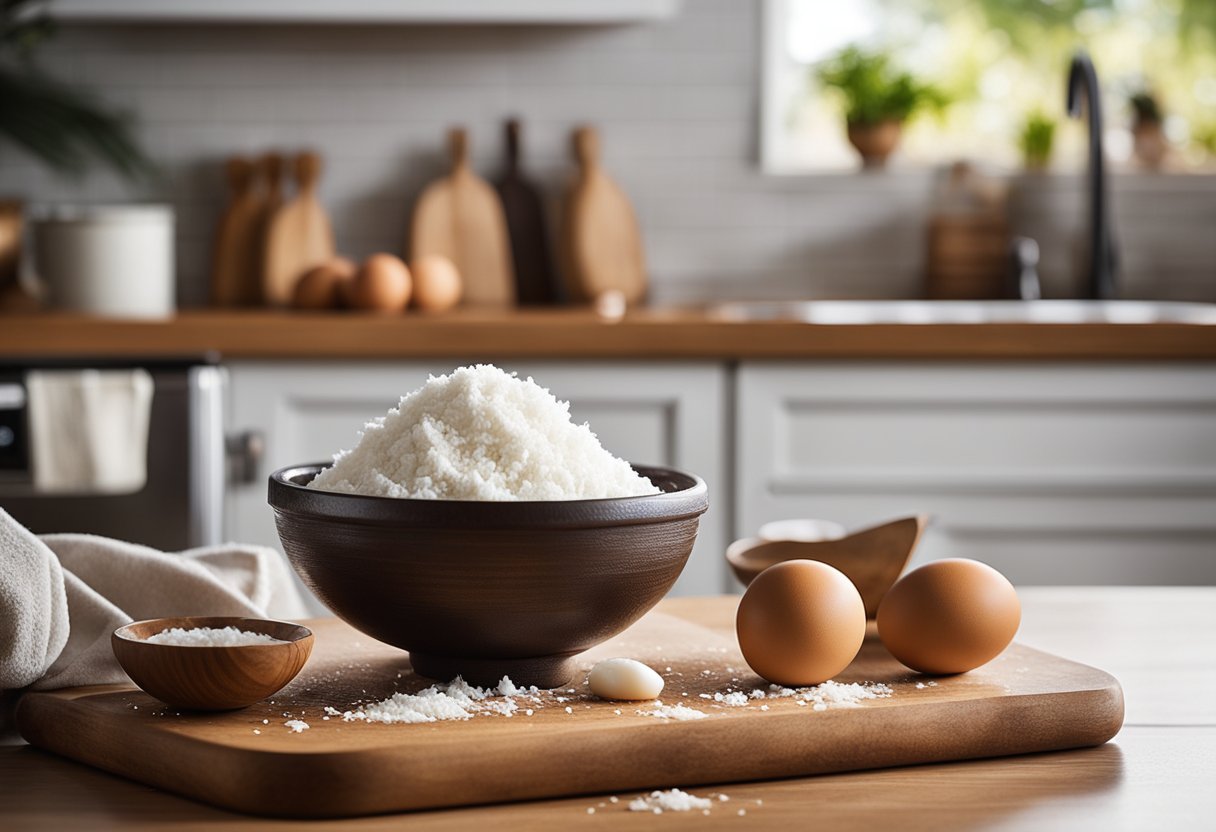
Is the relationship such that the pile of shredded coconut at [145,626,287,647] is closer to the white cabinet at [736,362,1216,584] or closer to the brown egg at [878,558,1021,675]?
the brown egg at [878,558,1021,675]

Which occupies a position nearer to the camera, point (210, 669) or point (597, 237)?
point (210, 669)

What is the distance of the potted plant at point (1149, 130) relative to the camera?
11.3 feet

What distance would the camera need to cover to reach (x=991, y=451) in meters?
2.61

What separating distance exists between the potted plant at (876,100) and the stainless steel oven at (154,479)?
5.30ft

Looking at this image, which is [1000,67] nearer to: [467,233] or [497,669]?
[467,233]

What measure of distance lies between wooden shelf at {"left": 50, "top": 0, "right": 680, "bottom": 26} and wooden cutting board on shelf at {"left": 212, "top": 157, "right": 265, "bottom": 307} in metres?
0.37

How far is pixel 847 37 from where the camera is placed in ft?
11.8

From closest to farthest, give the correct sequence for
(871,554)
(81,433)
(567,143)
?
(871,554) → (81,433) → (567,143)

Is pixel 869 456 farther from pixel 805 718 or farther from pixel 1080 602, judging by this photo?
pixel 805 718

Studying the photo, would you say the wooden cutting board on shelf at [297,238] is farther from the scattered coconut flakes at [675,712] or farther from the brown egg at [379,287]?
the scattered coconut flakes at [675,712]

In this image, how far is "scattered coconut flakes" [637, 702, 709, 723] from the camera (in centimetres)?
87

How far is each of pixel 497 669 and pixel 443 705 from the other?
0.07m

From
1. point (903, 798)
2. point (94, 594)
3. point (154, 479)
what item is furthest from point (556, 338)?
point (903, 798)

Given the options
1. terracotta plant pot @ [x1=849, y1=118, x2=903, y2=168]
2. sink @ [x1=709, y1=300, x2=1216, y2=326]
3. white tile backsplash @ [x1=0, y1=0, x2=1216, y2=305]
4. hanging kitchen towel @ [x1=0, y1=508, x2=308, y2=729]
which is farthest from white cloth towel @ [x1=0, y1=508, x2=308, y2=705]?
terracotta plant pot @ [x1=849, y1=118, x2=903, y2=168]
